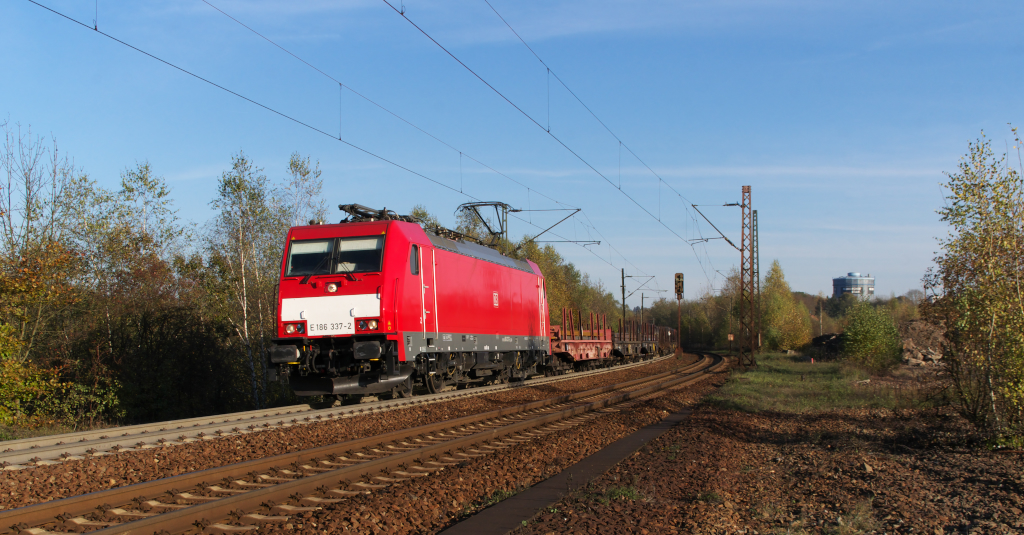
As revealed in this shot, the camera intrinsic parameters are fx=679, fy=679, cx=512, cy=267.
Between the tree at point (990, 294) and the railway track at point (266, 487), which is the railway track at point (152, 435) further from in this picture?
the tree at point (990, 294)

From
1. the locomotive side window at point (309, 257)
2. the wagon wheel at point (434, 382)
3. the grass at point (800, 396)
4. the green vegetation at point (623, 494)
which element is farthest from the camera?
the wagon wheel at point (434, 382)

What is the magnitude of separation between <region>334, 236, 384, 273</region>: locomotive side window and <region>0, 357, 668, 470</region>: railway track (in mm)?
2834

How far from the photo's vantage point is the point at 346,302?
46.0 ft

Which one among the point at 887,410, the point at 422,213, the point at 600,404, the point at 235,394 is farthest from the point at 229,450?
the point at 422,213

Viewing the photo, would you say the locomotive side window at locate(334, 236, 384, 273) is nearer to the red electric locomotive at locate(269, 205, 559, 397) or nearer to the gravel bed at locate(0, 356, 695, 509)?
the red electric locomotive at locate(269, 205, 559, 397)

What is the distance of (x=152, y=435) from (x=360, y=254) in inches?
220

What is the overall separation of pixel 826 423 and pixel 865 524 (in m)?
8.04

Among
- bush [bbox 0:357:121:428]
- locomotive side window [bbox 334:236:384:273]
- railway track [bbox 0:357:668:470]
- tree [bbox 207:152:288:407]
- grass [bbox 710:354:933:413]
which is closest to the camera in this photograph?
railway track [bbox 0:357:668:470]

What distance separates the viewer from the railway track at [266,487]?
18.4ft

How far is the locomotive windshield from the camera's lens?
46.5 feet

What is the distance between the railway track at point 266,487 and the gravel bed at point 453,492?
33 cm

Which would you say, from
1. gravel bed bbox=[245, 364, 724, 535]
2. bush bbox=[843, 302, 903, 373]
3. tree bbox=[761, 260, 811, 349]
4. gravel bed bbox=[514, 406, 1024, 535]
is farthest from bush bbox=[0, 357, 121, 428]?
tree bbox=[761, 260, 811, 349]

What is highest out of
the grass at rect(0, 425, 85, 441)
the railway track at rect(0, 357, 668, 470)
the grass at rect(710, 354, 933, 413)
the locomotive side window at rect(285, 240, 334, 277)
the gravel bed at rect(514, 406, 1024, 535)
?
the locomotive side window at rect(285, 240, 334, 277)

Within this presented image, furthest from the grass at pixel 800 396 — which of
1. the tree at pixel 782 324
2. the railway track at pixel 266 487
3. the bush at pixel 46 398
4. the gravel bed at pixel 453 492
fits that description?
the tree at pixel 782 324
